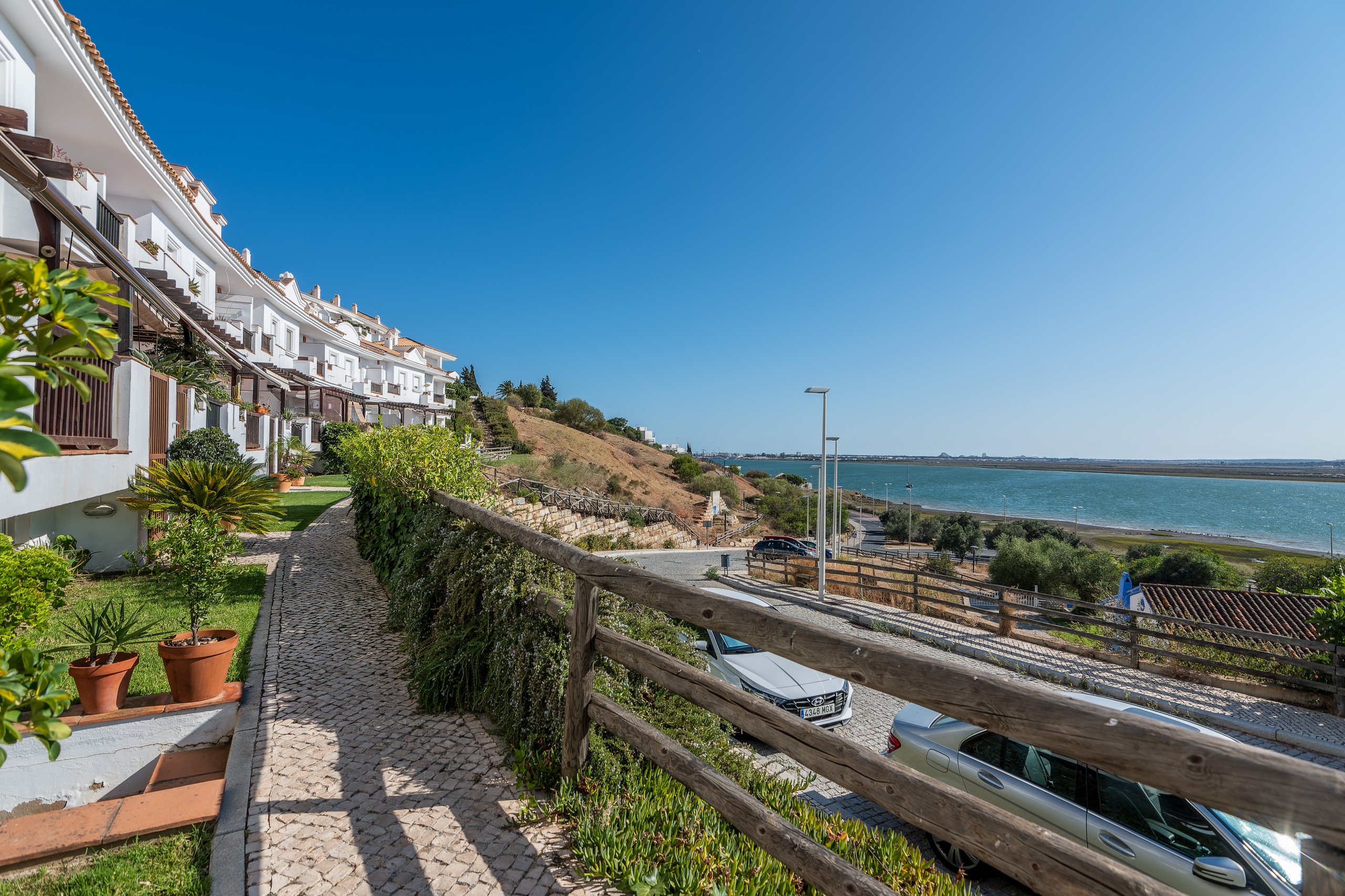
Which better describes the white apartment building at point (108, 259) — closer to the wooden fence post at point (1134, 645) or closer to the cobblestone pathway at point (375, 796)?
the cobblestone pathway at point (375, 796)

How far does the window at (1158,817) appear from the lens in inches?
140

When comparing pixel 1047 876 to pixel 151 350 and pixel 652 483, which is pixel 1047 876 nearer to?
pixel 151 350

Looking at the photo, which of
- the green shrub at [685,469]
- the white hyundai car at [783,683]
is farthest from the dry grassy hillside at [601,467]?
the white hyundai car at [783,683]

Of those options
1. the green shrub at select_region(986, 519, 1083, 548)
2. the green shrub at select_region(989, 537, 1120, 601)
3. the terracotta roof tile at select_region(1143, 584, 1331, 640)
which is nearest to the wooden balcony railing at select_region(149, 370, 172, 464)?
the terracotta roof tile at select_region(1143, 584, 1331, 640)

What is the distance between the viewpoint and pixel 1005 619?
12.6 m

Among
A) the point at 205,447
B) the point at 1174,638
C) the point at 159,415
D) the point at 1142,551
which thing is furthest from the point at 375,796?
the point at 1142,551

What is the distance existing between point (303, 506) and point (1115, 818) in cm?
1690

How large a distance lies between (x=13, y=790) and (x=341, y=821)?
3.18 meters

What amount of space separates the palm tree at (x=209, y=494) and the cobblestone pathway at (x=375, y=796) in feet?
4.75

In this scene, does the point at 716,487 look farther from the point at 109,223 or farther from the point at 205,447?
the point at 109,223

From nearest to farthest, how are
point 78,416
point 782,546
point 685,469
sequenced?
point 78,416 < point 782,546 < point 685,469

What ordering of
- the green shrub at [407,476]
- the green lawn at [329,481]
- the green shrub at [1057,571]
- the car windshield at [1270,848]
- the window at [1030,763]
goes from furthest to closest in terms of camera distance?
the green shrub at [1057,571] → the green lawn at [329,481] → the green shrub at [407,476] → the window at [1030,763] → the car windshield at [1270,848]

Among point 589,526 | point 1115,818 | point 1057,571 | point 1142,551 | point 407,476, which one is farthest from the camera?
point 1142,551

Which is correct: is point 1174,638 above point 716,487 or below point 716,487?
above
